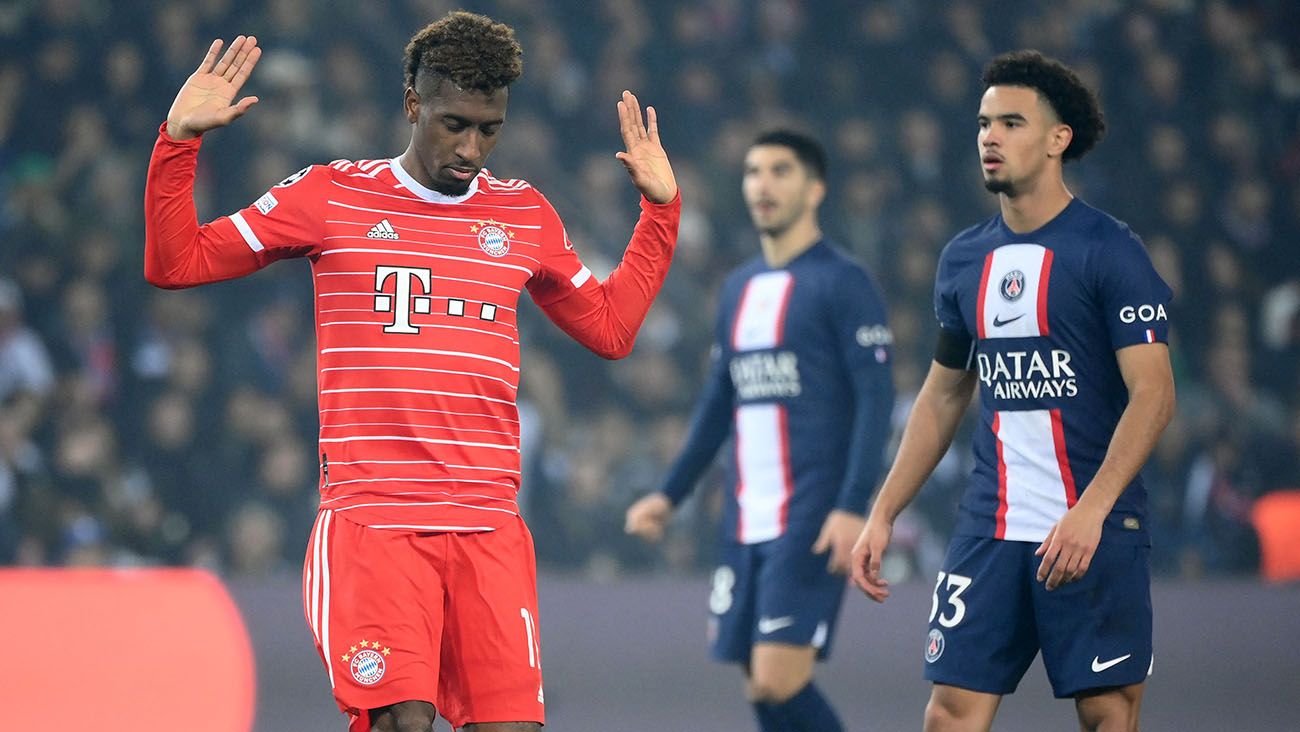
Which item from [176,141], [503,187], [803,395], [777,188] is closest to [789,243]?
[777,188]

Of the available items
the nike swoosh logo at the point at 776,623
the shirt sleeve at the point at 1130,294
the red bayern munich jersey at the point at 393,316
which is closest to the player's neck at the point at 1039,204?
the shirt sleeve at the point at 1130,294

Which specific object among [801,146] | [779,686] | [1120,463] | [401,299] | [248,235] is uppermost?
[801,146]

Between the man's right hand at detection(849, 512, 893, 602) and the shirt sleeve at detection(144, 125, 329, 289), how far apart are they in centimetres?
169

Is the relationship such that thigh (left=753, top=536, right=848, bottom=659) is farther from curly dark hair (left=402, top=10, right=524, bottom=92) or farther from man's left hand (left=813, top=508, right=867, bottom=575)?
curly dark hair (left=402, top=10, right=524, bottom=92)

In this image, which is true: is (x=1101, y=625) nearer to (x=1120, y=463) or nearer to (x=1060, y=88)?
(x=1120, y=463)

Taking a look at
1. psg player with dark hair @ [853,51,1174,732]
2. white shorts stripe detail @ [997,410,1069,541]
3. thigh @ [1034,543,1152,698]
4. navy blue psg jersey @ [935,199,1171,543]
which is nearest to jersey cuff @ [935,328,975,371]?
psg player with dark hair @ [853,51,1174,732]

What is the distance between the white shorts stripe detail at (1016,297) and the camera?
4.19 meters

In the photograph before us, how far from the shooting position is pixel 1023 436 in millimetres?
4227

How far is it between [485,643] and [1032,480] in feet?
5.03

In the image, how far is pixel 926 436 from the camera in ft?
14.6

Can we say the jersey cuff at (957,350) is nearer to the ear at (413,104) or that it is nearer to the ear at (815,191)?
the ear at (413,104)

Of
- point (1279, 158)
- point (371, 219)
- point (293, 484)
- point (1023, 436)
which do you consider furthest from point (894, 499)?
point (1279, 158)

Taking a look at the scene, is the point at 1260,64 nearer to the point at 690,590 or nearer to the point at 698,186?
the point at 698,186

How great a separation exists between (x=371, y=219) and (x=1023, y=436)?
5.88 ft
